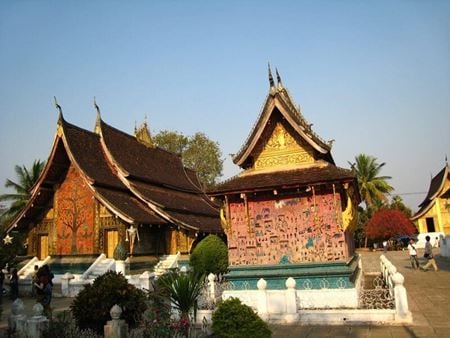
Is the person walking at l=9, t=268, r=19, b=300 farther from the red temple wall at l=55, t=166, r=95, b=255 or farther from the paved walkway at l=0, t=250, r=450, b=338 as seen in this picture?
the red temple wall at l=55, t=166, r=95, b=255

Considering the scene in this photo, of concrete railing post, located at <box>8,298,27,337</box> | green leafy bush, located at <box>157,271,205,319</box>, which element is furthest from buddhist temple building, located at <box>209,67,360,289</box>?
concrete railing post, located at <box>8,298,27,337</box>

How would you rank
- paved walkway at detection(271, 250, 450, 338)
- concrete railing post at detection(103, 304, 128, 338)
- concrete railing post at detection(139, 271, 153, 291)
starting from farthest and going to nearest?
concrete railing post at detection(139, 271, 153, 291) → paved walkway at detection(271, 250, 450, 338) → concrete railing post at detection(103, 304, 128, 338)

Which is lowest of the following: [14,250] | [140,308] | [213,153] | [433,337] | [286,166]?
[433,337]

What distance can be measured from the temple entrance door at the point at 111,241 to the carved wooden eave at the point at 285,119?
1041cm

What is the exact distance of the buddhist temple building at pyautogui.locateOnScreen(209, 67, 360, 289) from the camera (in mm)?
12078

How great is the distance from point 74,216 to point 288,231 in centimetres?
1423

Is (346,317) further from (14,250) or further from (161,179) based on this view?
(161,179)

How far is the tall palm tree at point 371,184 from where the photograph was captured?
158 ft

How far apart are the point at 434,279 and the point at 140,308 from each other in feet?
40.9

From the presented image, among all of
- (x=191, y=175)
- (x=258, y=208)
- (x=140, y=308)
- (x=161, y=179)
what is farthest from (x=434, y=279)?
(x=191, y=175)

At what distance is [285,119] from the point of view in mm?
13961

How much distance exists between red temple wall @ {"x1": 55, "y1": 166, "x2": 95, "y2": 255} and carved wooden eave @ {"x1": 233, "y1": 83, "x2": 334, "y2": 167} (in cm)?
1136

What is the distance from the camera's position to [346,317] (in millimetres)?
9141

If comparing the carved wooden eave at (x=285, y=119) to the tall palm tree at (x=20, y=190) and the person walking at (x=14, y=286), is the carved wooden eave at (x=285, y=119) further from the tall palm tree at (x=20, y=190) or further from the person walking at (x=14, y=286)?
the tall palm tree at (x=20, y=190)
